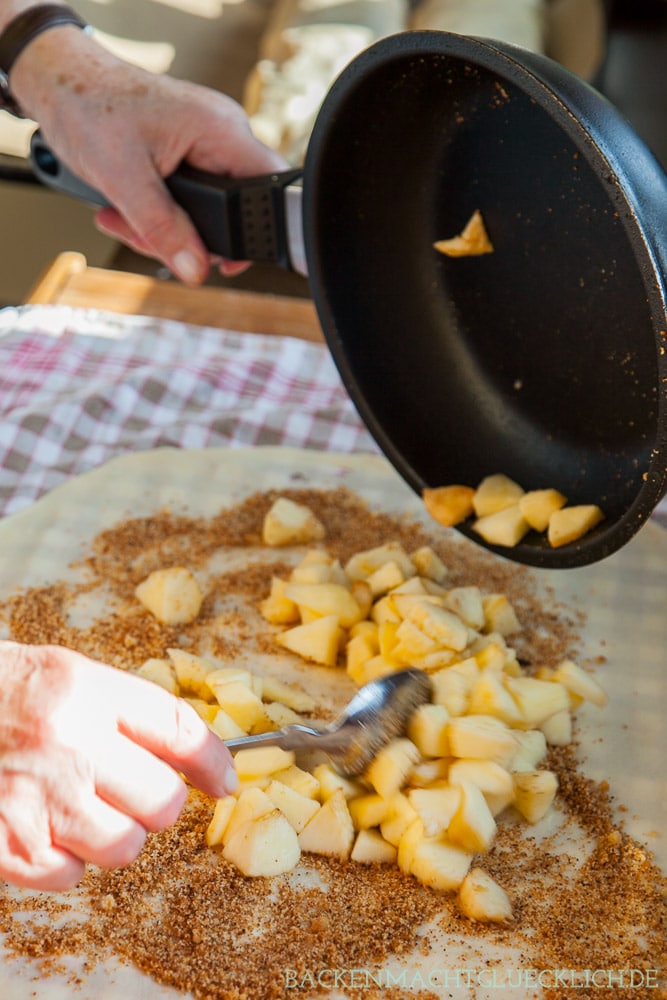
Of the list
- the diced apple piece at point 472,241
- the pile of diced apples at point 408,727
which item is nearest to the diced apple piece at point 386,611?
the pile of diced apples at point 408,727

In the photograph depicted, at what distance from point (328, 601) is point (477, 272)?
19.0 inches

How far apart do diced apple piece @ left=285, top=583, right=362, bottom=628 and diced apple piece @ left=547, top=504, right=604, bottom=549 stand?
305mm

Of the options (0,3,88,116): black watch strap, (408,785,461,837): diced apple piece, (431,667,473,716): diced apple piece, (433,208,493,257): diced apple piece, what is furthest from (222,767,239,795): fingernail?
(0,3,88,116): black watch strap

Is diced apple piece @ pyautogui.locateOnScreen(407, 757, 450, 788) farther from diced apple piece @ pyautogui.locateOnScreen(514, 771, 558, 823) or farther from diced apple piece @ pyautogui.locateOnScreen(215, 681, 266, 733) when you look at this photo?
diced apple piece @ pyautogui.locateOnScreen(215, 681, 266, 733)

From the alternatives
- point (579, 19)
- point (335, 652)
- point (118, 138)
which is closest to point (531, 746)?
point (335, 652)

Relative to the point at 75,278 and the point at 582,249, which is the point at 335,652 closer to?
the point at 582,249

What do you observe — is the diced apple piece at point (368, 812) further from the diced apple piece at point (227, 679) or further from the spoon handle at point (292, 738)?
the diced apple piece at point (227, 679)

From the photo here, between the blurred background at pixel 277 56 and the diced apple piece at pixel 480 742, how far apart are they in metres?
1.54

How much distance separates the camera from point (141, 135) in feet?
4.77

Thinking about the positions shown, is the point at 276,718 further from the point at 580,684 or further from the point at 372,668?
the point at 580,684

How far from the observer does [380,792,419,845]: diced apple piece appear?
1.11 m

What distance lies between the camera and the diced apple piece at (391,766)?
3.73 ft

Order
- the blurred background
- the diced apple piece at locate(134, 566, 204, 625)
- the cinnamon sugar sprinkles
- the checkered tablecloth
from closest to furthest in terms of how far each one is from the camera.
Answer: the cinnamon sugar sprinkles, the diced apple piece at locate(134, 566, 204, 625), the checkered tablecloth, the blurred background

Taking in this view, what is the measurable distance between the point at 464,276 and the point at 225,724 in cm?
65
